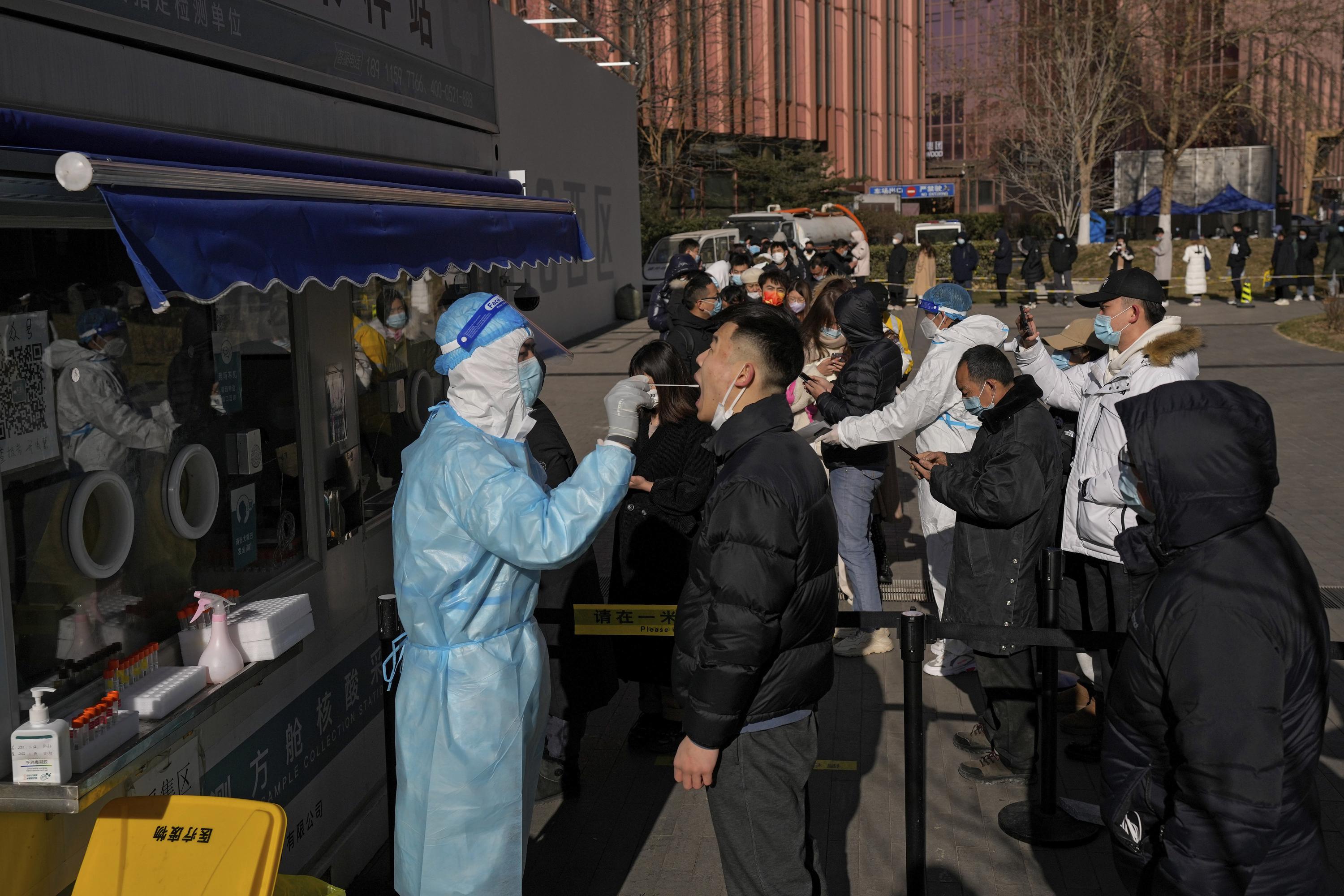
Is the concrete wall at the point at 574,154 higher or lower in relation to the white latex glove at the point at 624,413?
higher

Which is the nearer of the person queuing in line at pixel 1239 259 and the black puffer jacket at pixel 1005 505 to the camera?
the black puffer jacket at pixel 1005 505

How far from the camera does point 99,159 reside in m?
2.75

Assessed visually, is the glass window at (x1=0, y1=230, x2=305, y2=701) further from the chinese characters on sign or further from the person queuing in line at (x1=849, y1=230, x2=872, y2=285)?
the person queuing in line at (x1=849, y1=230, x2=872, y2=285)

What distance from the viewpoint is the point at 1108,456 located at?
498 centimetres

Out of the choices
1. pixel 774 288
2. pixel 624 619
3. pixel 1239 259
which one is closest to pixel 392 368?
pixel 624 619

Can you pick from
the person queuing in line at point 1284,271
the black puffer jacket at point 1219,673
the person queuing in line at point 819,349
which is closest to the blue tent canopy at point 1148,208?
the person queuing in line at point 1284,271

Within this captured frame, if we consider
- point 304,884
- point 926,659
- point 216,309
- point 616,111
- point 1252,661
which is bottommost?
point 926,659

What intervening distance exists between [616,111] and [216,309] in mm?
21779

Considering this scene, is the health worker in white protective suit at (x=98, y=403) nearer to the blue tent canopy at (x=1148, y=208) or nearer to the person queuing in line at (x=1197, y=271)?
the person queuing in line at (x=1197, y=271)

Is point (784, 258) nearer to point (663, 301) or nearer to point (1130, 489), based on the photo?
point (663, 301)

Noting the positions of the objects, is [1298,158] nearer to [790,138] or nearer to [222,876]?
[790,138]

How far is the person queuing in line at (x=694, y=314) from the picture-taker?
27.1 feet

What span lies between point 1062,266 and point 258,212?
27179 mm

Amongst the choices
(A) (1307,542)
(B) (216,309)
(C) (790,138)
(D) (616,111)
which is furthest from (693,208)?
(B) (216,309)
